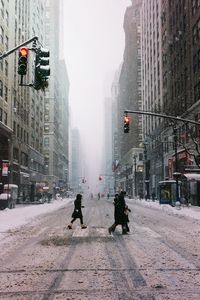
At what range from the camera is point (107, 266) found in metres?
9.69

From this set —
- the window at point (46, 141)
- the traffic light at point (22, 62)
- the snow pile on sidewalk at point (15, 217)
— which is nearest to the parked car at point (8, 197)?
the snow pile on sidewalk at point (15, 217)

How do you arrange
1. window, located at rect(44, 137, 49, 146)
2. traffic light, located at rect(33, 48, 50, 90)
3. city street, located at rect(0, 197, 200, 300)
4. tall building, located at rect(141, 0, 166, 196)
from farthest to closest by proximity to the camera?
window, located at rect(44, 137, 49, 146), tall building, located at rect(141, 0, 166, 196), traffic light, located at rect(33, 48, 50, 90), city street, located at rect(0, 197, 200, 300)

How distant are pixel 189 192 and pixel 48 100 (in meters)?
83.7

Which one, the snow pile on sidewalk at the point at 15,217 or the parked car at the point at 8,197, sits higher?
the parked car at the point at 8,197

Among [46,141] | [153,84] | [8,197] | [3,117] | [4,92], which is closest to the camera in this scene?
[8,197]

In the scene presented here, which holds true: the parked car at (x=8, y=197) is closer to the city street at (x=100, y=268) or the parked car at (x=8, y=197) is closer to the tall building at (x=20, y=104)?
the tall building at (x=20, y=104)

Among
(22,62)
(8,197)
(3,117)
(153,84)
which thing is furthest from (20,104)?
(22,62)

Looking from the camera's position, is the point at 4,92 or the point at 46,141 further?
the point at 46,141

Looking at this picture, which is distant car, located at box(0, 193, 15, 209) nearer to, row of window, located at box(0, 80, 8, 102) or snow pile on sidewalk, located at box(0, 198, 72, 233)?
snow pile on sidewalk, located at box(0, 198, 72, 233)

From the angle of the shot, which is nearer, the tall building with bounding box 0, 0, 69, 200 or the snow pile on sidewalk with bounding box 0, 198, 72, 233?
the snow pile on sidewalk with bounding box 0, 198, 72, 233

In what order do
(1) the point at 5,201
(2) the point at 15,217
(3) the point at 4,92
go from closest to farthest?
(2) the point at 15,217 → (1) the point at 5,201 → (3) the point at 4,92

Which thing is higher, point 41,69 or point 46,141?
point 46,141

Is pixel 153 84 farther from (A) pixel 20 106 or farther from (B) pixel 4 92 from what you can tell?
(B) pixel 4 92

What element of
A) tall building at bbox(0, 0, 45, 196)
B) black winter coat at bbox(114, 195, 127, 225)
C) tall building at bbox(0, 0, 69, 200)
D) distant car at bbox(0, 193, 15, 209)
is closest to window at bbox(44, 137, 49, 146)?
tall building at bbox(0, 0, 69, 200)
